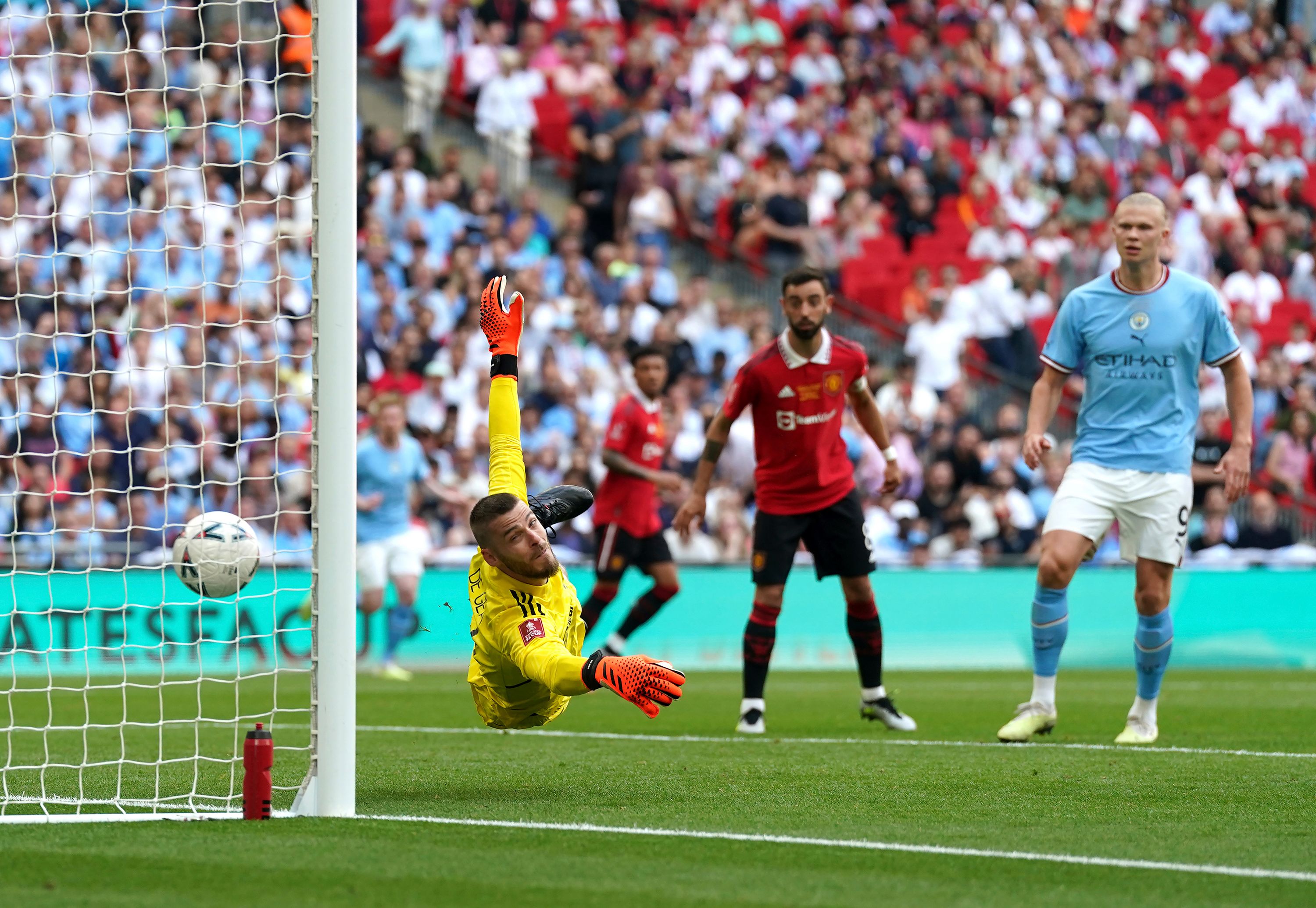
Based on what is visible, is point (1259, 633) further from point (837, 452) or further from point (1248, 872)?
point (1248, 872)

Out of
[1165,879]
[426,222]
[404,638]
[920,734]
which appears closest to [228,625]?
[404,638]

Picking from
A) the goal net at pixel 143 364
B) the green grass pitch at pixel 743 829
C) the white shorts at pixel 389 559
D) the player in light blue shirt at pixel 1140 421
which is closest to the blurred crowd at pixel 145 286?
the goal net at pixel 143 364

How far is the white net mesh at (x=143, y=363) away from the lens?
44.0ft

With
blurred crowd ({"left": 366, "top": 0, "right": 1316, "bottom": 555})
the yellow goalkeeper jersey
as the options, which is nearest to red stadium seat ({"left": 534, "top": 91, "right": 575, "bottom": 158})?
blurred crowd ({"left": 366, "top": 0, "right": 1316, "bottom": 555})

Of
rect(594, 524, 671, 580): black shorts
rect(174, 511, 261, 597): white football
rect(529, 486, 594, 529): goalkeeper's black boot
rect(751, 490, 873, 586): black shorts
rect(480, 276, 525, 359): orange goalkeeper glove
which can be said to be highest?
rect(480, 276, 525, 359): orange goalkeeper glove

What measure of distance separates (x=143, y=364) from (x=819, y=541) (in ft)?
25.4

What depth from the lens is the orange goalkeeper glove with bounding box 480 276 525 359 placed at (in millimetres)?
7699

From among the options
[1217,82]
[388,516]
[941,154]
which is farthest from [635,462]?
[1217,82]

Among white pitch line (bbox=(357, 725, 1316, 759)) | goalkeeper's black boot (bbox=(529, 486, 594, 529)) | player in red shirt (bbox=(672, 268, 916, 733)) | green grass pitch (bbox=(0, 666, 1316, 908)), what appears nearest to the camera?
green grass pitch (bbox=(0, 666, 1316, 908))

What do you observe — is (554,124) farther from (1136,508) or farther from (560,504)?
(560,504)

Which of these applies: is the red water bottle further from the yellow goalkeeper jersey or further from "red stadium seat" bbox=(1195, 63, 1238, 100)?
"red stadium seat" bbox=(1195, 63, 1238, 100)

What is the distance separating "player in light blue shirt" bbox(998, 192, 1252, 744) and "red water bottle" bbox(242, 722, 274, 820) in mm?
4133

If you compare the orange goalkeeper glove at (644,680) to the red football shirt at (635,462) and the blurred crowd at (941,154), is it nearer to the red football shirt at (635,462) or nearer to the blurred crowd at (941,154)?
the red football shirt at (635,462)

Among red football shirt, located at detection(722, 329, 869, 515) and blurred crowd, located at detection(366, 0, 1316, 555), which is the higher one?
blurred crowd, located at detection(366, 0, 1316, 555)
